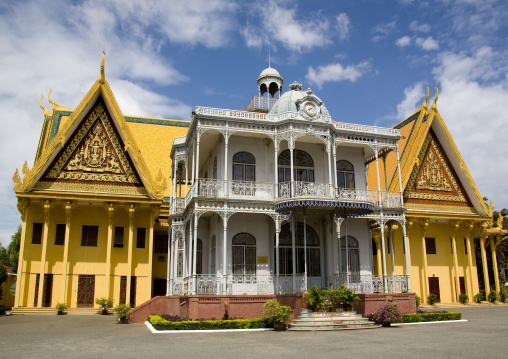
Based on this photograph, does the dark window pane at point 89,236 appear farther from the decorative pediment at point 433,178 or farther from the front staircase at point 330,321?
the decorative pediment at point 433,178

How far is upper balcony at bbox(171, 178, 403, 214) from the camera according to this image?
18469mm

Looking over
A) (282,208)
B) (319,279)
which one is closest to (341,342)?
(282,208)

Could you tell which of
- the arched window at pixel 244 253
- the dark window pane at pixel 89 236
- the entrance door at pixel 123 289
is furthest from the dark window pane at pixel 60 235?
the arched window at pixel 244 253

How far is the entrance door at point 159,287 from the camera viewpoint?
28.9m

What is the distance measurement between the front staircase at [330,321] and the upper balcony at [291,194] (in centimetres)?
422

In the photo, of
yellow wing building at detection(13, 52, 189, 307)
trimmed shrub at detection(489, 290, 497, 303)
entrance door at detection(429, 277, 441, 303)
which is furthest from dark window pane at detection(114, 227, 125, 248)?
trimmed shrub at detection(489, 290, 497, 303)

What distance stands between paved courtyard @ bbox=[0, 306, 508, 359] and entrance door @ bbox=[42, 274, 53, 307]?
8.44 metres

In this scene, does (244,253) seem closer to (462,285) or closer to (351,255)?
(351,255)

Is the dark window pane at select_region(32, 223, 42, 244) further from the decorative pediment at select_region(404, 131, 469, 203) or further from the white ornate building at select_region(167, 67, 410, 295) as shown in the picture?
the decorative pediment at select_region(404, 131, 469, 203)

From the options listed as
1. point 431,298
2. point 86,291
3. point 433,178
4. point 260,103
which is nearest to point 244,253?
point 260,103

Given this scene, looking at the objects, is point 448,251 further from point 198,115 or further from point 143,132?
point 143,132

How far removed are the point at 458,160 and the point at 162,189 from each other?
1956 centimetres

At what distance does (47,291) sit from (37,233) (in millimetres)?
3355

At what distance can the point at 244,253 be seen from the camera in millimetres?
20828
